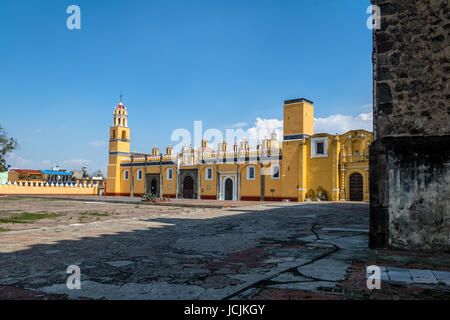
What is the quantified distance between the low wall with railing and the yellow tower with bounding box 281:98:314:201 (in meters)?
28.4

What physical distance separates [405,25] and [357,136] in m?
19.3

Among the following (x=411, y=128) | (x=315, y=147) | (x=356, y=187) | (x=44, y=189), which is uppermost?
(x=315, y=147)

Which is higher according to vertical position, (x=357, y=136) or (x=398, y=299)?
(x=357, y=136)

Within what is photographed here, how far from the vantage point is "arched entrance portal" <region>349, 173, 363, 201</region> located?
23.5 m

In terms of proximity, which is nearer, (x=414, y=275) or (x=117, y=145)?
(x=414, y=275)

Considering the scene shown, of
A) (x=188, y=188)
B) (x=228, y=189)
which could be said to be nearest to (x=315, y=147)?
(x=228, y=189)

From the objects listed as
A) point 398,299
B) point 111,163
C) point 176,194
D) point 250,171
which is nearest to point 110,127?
point 111,163

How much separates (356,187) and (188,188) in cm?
1604

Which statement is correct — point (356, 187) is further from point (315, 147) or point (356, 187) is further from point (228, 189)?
point (228, 189)

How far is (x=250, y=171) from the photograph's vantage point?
2923 cm

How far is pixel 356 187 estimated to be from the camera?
2373 cm

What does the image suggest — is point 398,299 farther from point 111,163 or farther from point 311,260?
point 111,163

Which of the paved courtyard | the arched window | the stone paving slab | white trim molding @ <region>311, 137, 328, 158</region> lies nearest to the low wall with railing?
the arched window

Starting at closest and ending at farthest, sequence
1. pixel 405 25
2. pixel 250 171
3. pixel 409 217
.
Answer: pixel 409 217
pixel 405 25
pixel 250 171
